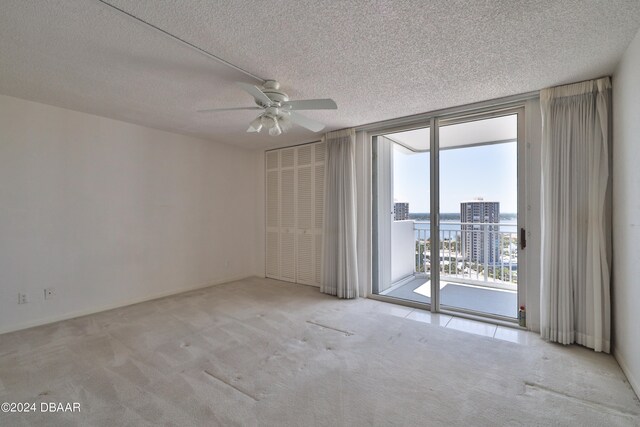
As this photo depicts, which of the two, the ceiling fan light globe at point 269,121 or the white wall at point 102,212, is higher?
the ceiling fan light globe at point 269,121

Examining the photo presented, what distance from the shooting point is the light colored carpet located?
1.68m

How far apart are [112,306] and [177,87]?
293 cm

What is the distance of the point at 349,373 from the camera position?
2.13m

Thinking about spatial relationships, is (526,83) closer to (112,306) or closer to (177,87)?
(177,87)

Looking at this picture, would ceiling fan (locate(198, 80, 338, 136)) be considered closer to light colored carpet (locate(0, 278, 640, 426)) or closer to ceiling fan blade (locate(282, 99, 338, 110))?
ceiling fan blade (locate(282, 99, 338, 110))

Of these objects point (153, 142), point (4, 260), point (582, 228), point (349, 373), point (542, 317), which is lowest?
point (349, 373)

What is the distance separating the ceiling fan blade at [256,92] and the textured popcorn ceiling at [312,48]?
0.90ft

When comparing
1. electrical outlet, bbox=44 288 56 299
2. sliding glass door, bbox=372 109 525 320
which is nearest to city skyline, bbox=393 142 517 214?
sliding glass door, bbox=372 109 525 320

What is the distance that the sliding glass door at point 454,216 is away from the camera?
12.8ft

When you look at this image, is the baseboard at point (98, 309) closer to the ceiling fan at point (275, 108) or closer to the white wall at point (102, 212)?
the white wall at point (102, 212)

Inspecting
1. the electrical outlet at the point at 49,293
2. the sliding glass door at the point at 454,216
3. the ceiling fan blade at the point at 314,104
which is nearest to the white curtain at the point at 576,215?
the sliding glass door at the point at 454,216

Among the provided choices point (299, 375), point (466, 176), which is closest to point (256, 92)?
point (299, 375)

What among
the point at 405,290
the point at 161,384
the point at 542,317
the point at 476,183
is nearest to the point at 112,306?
the point at 161,384

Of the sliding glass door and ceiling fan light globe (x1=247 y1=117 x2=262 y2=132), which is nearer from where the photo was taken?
ceiling fan light globe (x1=247 y1=117 x2=262 y2=132)
